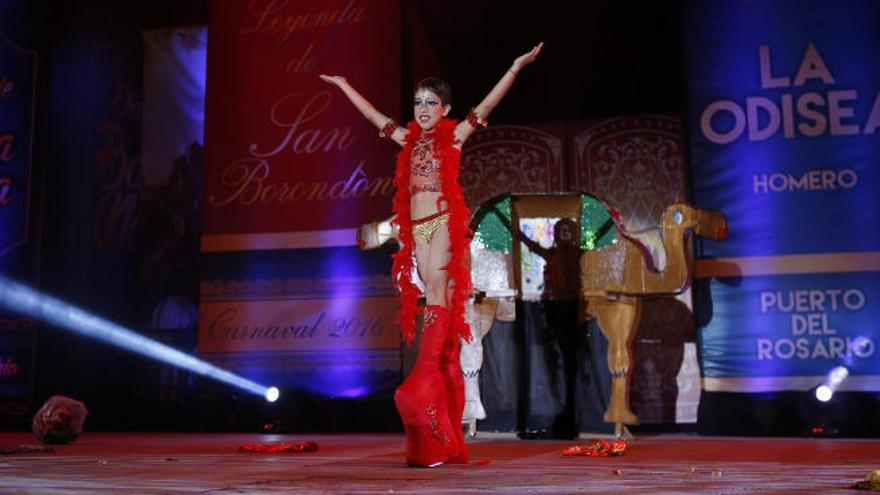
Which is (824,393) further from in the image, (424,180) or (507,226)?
(424,180)

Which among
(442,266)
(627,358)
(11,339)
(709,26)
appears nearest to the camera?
(442,266)

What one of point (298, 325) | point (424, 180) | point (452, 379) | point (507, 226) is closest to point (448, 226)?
point (424, 180)

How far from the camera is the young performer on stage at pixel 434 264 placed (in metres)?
3.11

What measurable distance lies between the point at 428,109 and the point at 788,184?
9.79 ft

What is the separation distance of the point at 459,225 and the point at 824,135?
3202 millimetres

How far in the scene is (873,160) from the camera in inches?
213

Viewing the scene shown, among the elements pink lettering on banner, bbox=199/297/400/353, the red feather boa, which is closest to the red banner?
pink lettering on banner, bbox=199/297/400/353

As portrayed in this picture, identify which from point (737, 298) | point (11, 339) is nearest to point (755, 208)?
point (737, 298)

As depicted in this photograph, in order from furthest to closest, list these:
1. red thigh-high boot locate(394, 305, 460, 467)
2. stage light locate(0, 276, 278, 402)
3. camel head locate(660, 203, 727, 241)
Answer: stage light locate(0, 276, 278, 402) → camel head locate(660, 203, 727, 241) → red thigh-high boot locate(394, 305, 460, 467)

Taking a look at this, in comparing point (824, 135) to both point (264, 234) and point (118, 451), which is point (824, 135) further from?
point (118, 451)

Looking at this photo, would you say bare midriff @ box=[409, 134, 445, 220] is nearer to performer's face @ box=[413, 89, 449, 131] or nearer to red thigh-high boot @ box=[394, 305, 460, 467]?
performer's face @ box=[413, 89, 449, 131]

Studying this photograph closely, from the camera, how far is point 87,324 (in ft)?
21.9

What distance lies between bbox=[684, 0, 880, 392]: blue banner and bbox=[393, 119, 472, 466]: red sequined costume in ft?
8.76

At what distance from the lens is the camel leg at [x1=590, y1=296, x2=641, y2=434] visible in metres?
4.87
